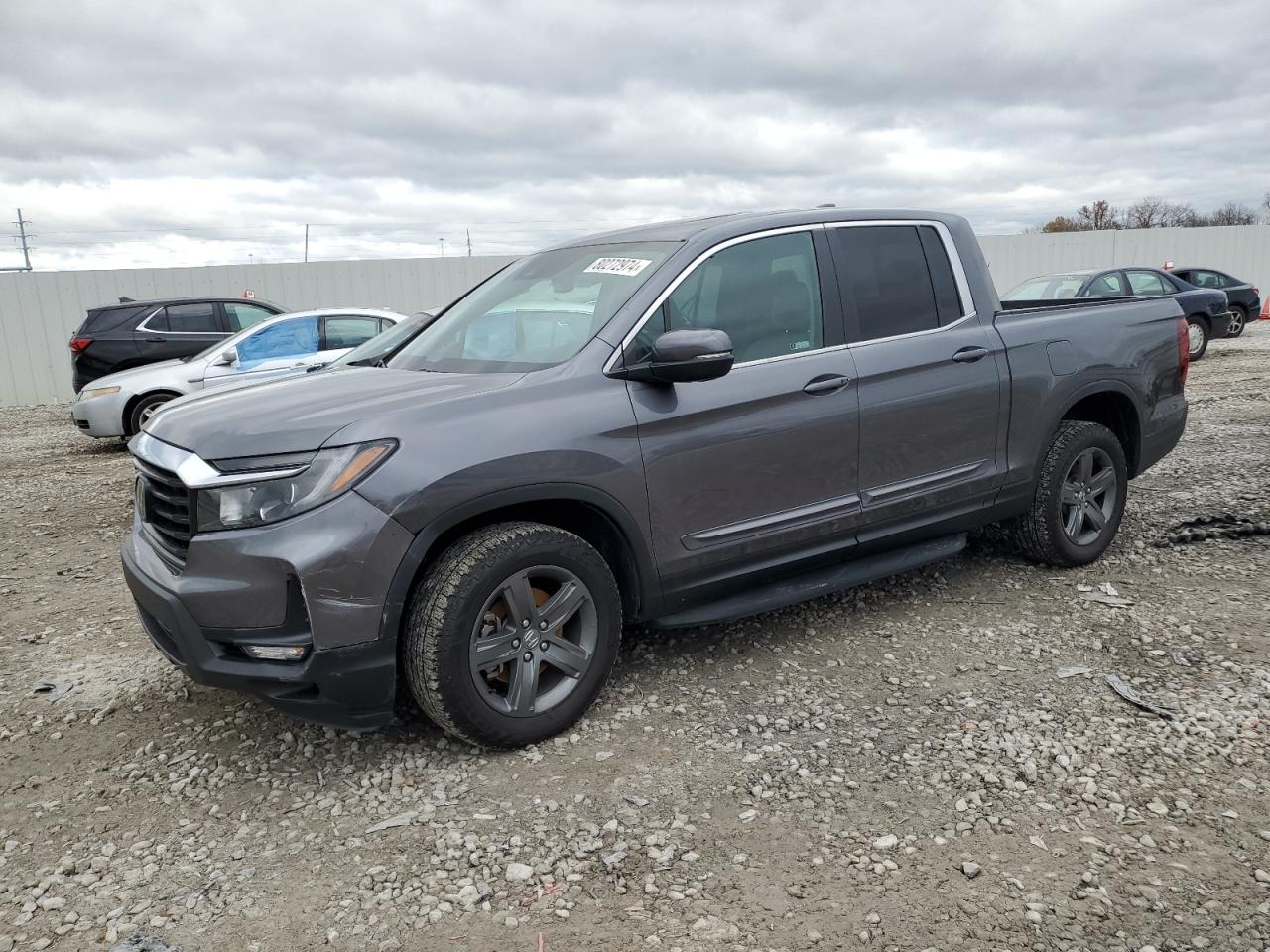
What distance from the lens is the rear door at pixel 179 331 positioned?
40.1 ft

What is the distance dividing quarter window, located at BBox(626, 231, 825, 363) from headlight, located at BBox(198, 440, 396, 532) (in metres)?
1.11

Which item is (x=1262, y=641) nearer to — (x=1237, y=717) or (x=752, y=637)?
(x=1237, y=717)

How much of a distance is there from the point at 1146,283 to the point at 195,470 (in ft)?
49.3

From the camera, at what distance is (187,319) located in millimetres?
12398

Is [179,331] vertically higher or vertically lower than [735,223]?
lower

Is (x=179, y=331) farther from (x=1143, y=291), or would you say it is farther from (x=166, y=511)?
(x=1143, y=291)

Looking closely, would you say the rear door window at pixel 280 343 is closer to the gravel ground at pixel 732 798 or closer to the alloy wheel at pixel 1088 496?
the gravel ground at pixel 732 798

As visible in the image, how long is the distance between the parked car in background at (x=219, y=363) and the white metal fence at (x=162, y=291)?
21.7 feet

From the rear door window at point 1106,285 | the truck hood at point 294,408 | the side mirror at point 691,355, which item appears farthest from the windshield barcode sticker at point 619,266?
the rear door window at point 1106,285

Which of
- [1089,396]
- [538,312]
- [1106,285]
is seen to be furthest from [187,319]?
[1106,285]

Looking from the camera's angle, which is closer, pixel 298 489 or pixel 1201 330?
→ pixel 298 489

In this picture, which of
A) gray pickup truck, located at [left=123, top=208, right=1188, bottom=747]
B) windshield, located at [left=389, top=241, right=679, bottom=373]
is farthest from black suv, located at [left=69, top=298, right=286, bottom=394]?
gray pickup truck, located at [left=123, top=208, right=1188, bottom=747]

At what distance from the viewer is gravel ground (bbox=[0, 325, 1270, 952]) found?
2.47 m

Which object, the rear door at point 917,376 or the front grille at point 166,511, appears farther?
the rear door at point 917,376
